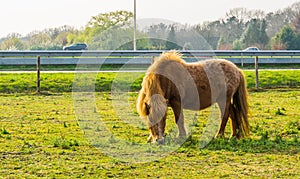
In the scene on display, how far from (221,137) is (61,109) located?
7097 mm

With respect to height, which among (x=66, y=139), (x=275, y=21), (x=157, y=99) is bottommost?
(x=66, y=139)

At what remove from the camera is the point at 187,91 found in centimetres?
1095

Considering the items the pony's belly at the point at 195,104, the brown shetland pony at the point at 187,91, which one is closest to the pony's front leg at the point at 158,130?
the brown shetland pony at the point at 187,91

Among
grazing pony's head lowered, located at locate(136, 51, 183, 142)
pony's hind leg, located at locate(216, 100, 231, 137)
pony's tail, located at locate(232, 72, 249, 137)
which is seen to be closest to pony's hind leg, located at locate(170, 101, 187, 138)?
grazing pony's head lowered, located at locate(136, 51, 183, 142)

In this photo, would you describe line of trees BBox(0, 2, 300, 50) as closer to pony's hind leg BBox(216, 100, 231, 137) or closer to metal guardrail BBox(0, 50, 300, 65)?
metal guardrail BBox(0, 50, 300, 65)

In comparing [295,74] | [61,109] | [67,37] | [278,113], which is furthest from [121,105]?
[67,37]

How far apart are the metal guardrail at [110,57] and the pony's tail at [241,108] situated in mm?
16501

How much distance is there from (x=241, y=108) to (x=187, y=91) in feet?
4.08

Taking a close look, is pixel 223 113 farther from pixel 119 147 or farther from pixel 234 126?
pixel 119 147

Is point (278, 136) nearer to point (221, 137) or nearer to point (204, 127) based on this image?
point (221, 137)

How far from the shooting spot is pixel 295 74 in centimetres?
2683

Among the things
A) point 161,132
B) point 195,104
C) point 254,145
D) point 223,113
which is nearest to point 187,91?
point 195,104

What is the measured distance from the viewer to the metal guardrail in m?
29.6

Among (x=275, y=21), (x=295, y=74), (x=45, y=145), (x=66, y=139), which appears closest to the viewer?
(x=45, y=145)
